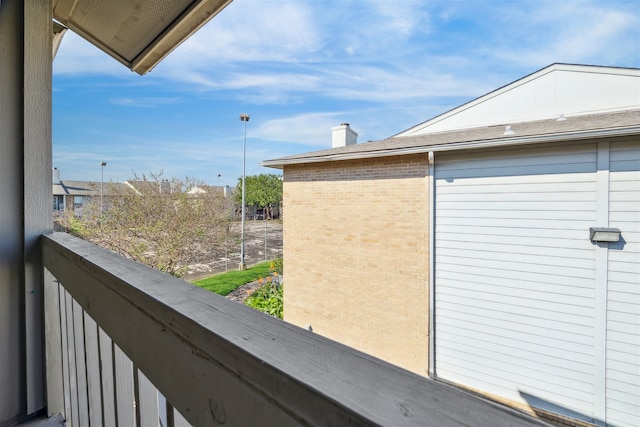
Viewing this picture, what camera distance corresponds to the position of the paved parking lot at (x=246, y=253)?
9023mm

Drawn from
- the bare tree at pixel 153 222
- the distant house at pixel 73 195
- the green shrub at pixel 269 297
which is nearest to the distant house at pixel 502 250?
the green shrub at pixel 269 297

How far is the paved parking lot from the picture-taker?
9023mm

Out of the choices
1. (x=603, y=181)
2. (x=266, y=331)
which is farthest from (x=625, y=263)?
(x=266, y=331)

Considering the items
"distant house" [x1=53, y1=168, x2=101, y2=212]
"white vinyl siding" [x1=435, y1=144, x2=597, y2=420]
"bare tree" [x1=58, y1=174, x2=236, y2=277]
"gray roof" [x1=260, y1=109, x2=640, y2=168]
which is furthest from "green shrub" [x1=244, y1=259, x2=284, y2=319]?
"distant house" [x1=53, y1=168, x2=101, y2=212]

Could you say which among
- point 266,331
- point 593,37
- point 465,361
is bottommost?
point 465,361

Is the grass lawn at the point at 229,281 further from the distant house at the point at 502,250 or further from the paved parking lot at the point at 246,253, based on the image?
the distant house at the point at 502,250

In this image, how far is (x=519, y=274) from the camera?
3658mm

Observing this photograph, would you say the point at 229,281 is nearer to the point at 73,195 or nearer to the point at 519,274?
the point at 73,195

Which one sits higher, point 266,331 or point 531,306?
point 266,331

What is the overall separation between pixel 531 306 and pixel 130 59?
170 inches

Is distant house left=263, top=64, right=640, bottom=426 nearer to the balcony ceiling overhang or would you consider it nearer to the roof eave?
the roof eave

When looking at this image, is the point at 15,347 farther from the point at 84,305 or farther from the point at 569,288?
the point at 569,288

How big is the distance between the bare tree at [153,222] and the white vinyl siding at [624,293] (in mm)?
7414

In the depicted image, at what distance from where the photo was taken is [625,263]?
123 inches
